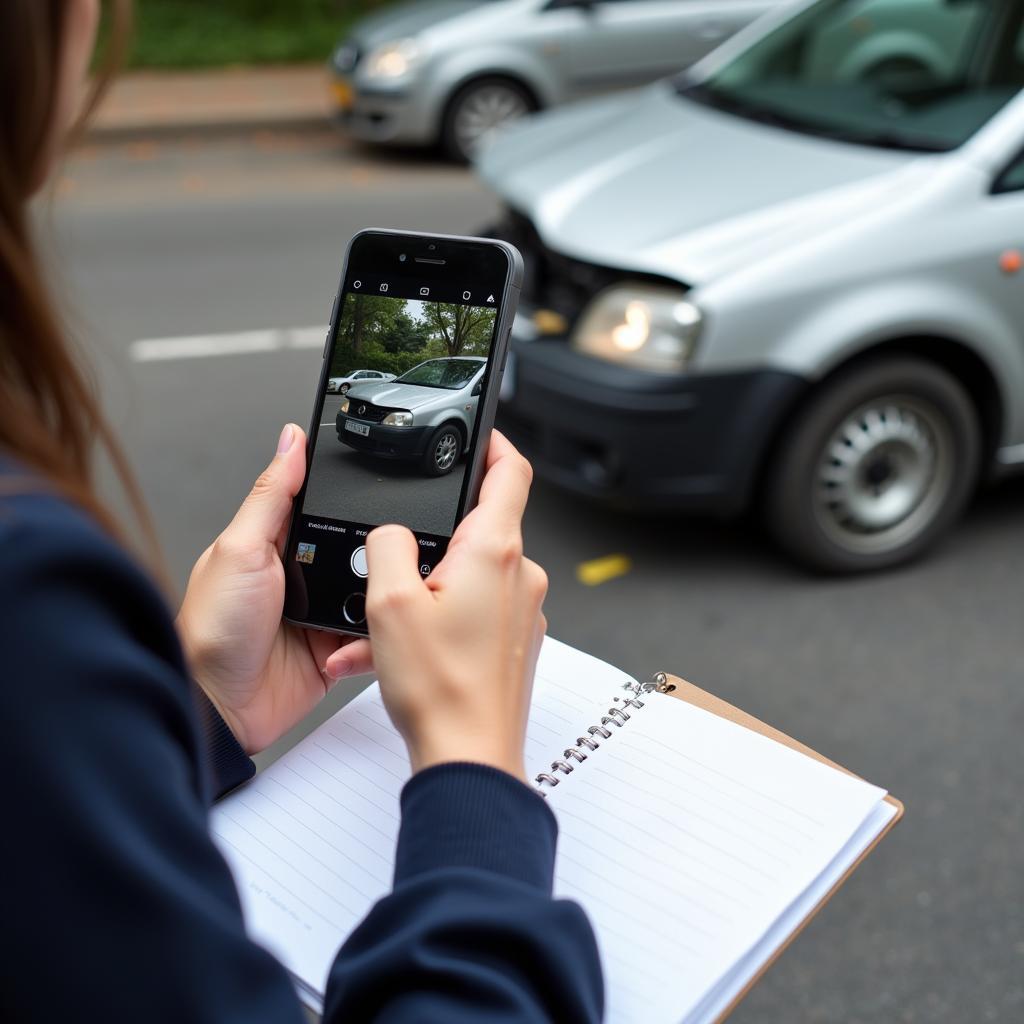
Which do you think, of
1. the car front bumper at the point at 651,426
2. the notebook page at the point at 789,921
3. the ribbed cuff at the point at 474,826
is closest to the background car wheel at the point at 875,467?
the car front bumper at the point at 651,426

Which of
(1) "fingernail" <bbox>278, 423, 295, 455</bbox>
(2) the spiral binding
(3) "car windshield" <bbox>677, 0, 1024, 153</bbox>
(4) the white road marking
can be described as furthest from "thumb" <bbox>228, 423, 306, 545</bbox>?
(4) the white road marking

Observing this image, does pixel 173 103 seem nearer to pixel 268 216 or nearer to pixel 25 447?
pixel 268 216

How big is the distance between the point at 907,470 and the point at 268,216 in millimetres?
5355

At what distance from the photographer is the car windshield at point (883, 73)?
409 cm

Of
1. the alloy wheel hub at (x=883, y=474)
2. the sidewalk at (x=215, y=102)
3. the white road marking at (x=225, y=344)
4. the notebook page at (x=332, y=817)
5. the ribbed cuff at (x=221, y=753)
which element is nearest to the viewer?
the notebook page at (x=332, y=817)

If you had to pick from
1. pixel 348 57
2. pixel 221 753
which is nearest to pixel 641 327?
pixel 221 753

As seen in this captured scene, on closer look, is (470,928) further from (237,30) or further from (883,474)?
(237,30)

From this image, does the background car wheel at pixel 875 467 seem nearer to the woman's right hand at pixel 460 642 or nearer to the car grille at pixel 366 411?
the car grille at pixel 366 411

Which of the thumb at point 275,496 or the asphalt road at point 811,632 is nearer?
the thumb at point 275,496

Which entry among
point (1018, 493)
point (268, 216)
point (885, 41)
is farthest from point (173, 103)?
point (1018, 493)

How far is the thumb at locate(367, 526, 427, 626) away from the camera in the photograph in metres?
1.07

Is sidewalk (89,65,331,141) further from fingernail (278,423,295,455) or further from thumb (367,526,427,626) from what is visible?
thumb (367,526,427,626)

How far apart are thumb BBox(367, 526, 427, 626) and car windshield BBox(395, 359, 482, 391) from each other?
0.33 m

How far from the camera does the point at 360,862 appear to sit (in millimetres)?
1210
